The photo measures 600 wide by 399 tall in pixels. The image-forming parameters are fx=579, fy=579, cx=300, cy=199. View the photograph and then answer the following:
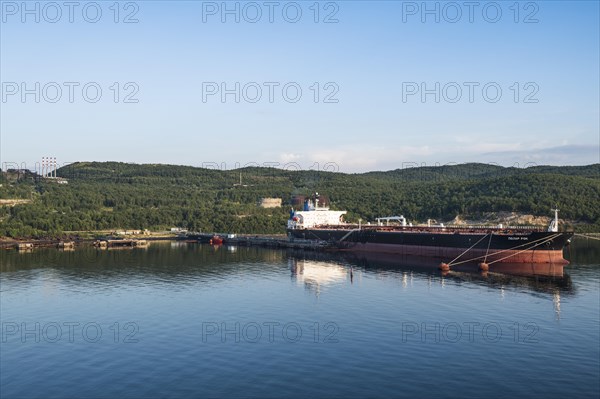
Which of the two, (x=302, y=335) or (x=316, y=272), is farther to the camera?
(x=316, y=272)

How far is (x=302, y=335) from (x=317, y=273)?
36066mm

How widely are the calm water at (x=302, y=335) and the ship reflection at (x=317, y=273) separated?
0.65 meters

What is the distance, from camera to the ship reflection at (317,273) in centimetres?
6825

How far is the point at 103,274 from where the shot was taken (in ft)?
250

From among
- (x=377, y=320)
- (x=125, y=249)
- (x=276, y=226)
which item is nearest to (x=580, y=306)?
(x=377, y=320)

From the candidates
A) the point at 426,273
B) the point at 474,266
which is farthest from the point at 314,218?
the point at 426,273

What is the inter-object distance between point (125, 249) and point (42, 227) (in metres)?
38.0

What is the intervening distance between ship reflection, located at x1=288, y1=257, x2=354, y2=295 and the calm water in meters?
0.65

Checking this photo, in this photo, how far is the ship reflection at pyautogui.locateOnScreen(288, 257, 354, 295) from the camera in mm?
68250

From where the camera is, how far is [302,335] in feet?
138

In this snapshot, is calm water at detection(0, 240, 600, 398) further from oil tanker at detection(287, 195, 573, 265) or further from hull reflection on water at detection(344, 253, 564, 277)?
oil tanker at detection(287, 195, 573, 265)

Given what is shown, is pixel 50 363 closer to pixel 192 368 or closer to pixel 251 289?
pixel 192 368

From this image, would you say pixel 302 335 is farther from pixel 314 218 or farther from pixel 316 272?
pixel 314 218

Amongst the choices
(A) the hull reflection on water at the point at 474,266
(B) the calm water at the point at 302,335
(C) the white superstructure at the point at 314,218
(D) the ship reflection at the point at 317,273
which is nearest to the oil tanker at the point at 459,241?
(A) the hull reflection on water at the point at 474,266
